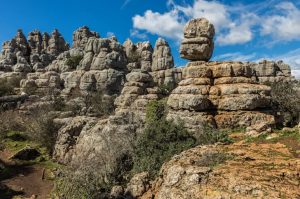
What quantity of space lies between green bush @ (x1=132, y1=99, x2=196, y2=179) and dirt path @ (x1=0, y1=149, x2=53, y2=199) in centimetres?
497

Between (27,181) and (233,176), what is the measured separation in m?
10.7

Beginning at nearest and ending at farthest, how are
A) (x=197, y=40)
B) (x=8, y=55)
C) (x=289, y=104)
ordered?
(x=289, y=104) < (x=197, y=40) < (x=8, y=55)

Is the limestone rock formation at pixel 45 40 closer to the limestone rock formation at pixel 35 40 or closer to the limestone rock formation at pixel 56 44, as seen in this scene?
the limestone rock formation at pixel 35 40

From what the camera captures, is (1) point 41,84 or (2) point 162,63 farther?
(2) point 162,63

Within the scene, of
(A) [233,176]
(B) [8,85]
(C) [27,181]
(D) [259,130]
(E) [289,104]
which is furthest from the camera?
(B) [8,85]

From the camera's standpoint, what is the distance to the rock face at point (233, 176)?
3885 millimetres

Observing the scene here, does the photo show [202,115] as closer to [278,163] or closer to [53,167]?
[278,163]

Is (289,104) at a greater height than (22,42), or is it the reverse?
(22,42)

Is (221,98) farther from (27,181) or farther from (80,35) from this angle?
(80,35)

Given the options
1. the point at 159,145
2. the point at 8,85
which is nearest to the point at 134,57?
the point at 8,85

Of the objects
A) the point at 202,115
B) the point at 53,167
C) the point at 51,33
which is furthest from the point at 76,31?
the point at 202,115

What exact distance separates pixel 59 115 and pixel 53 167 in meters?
7.52

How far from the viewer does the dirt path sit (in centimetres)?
928

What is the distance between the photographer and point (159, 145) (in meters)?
8.95
